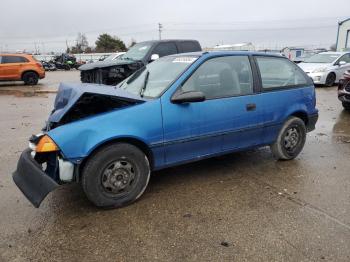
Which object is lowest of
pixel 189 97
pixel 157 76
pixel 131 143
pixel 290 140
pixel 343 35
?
pixel 290 140

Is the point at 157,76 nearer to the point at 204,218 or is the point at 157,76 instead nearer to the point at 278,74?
the point at 278,74

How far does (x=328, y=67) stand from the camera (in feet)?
49.1

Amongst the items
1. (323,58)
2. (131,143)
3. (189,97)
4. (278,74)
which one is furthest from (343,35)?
(131,143)

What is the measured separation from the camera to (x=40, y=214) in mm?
3693

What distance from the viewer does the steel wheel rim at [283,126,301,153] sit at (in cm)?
521

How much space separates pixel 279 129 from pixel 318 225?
1910 millimetres

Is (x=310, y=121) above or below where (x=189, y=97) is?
below

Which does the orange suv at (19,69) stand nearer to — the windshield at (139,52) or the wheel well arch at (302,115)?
the windshield at (139,52)

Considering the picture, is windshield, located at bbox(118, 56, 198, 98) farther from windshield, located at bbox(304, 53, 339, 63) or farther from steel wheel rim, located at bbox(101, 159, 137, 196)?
windshield, located at bbox(304, 53, 339, 63)

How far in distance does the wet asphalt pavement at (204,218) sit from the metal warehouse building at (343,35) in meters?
29.8

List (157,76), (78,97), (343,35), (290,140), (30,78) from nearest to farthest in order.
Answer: (78,97) < (157,76) < (290,140) < (30,78) < (343,35)

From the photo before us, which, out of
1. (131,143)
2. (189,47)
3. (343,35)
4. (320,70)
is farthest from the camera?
(343,35)

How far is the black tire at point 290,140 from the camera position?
5.15 metres

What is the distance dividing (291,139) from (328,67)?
11163 mm
